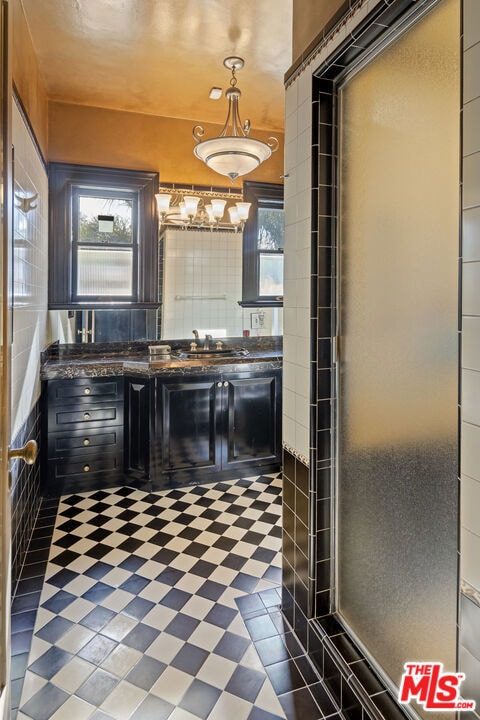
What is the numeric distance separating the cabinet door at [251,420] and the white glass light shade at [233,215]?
1.48m

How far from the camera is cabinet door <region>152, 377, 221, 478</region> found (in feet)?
10.6

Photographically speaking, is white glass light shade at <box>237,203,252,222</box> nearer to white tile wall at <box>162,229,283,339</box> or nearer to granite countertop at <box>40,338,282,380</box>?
white tile wall at <box>162,229,283,339</box>

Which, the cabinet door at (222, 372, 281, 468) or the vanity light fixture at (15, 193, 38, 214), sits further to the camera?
the cabinet door at (222, 372, 281, 468)

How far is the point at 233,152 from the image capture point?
2502mm

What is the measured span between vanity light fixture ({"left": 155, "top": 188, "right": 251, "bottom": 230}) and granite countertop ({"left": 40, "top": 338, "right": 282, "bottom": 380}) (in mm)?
1142

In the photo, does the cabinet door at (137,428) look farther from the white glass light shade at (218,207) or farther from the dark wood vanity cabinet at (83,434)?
the white glass light shade at (218,207)

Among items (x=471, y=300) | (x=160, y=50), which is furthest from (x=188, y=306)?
(x=471, y=300)

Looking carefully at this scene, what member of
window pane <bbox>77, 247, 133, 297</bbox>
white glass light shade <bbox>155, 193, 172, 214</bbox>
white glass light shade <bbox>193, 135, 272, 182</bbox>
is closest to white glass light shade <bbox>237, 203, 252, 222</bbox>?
white glass light shade <bbox>155, 193, 172, 214</bbox>

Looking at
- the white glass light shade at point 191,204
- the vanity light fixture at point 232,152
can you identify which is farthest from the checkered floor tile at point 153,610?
the white glass light shade at point 191,204

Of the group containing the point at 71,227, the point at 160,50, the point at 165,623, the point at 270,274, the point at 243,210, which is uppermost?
the point at 160,50

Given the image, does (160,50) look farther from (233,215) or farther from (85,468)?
(85,468)

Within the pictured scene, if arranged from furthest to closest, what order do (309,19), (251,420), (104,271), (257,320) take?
(257,320)
(104,271)
(251,420)
(309,19)

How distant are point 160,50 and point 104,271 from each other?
1649 mm

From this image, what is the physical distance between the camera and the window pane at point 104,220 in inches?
144
